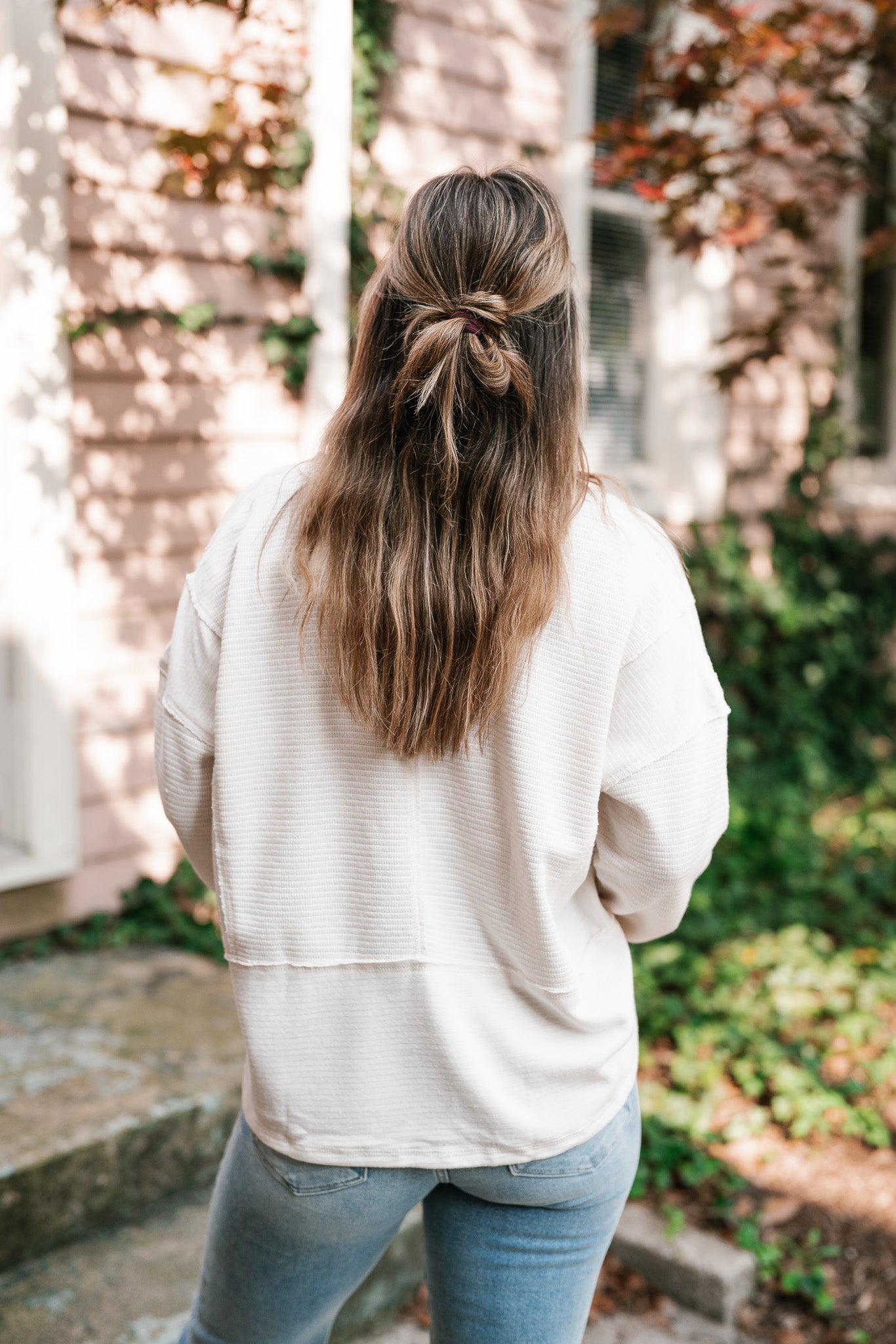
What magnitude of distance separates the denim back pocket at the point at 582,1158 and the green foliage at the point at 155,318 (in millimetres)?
2578

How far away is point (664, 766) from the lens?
1297 millimetres

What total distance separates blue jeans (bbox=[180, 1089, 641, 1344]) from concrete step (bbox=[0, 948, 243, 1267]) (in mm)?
1124

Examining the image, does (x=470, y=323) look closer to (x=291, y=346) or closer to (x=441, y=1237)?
(x=441, y=1237)

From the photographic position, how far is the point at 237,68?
3.59m

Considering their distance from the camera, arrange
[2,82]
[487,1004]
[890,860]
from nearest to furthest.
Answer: [487,1004], [2,82], [890,860]

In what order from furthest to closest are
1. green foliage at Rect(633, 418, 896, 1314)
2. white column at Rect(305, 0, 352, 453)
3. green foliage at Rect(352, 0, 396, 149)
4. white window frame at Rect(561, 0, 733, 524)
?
white window frame at Rect(561, 0, 733, 524)
green foliage at Rect(352, 0, 396, 149)
white column at Rect(305, 0, 352, 453)
green foliage at Rect(633, 418, 896, 1314)

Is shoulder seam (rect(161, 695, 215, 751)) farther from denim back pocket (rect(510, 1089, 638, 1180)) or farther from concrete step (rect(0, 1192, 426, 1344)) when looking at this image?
concrete step (rect(0, 1192, 426, 1344))

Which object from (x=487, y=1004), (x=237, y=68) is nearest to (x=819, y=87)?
(x=237, y=68)

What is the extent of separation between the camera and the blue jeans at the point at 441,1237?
4.37 ft

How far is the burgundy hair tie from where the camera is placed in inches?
46.2

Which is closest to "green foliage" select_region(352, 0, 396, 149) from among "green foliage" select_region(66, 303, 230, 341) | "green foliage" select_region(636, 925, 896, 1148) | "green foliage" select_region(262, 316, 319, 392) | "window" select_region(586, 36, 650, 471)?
"green foliage" select_region(262, 316, 319, 392)

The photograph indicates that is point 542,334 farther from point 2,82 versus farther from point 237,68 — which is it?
point 237,68

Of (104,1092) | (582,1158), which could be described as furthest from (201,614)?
(104,1092)

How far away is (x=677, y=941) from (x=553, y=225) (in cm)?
321
